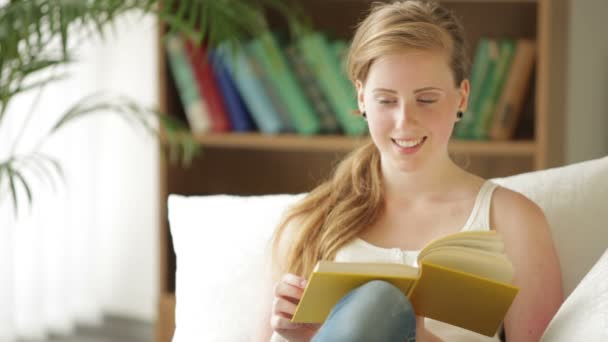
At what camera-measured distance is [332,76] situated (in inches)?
95.7

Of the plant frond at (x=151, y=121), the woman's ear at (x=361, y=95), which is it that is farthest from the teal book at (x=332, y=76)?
the woman's ear at (x=361, y=95)

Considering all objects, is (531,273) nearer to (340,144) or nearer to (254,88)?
(340,144)

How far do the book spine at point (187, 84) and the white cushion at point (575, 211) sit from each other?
4.24 feet

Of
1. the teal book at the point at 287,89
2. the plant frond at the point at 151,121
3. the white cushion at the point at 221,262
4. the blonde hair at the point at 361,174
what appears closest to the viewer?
the blonde hair at the point at 361,174

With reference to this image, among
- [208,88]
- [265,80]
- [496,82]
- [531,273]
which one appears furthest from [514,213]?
[208,88]

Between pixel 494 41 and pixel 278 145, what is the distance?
65 cm

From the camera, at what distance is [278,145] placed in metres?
2.51

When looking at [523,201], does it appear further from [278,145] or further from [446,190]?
[278,145]

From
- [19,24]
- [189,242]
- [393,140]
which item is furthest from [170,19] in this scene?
[393,140]

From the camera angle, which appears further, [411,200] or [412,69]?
[411,200]

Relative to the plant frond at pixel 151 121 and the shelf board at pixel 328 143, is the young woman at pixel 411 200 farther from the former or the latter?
the shelf board at pixel 328 143

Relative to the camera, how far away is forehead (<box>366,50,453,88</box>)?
127 centimetres

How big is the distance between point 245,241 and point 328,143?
989mm

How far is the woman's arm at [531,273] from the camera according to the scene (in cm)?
125
